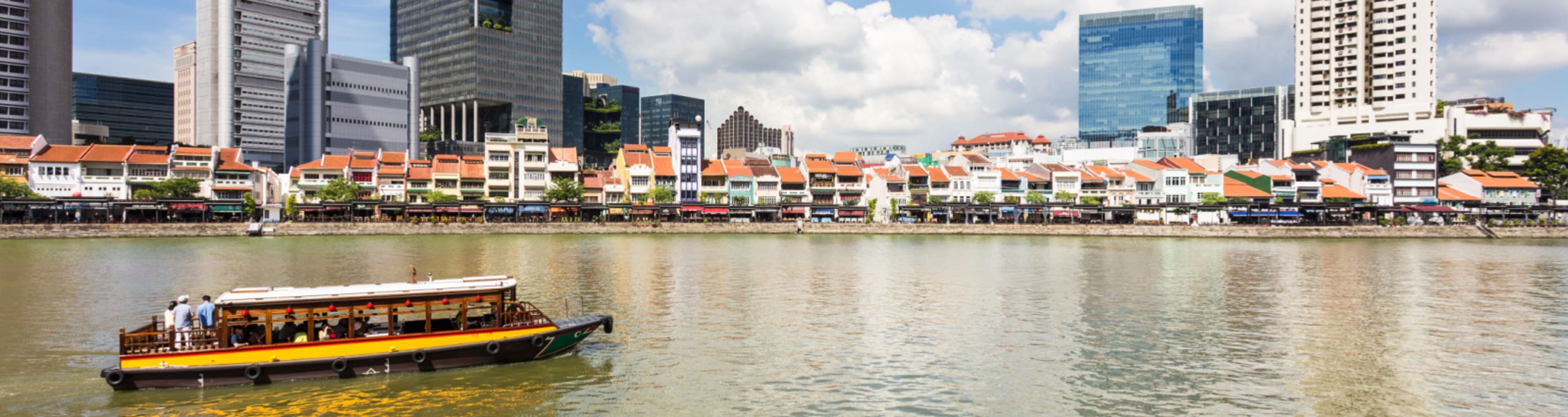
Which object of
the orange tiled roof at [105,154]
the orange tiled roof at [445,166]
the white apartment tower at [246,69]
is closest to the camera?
the orange tiled roof at [105,154]

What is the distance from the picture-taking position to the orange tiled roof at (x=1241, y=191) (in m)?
93.6

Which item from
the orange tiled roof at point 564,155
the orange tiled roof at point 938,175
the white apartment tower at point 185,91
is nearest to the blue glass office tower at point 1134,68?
the orange tiled roof at point 938,175

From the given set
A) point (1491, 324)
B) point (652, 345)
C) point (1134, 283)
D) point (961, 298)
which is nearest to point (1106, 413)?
point (652, 345)

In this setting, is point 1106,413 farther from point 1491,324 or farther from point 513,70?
point 513,70

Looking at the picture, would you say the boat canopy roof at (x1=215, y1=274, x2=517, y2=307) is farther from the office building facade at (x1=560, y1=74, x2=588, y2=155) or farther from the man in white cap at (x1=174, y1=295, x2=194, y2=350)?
the office building facade at (x1=560, y1=74, x2=588, y2=155)

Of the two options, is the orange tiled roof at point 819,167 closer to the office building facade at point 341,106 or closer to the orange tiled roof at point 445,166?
the orange tiled roof at point 445,166

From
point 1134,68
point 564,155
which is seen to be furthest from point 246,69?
point 1134,68

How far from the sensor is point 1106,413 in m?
16.7

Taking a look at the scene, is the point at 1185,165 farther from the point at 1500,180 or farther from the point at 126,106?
the point at 126,106

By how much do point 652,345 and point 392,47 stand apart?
158 m

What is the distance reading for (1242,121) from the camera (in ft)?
498

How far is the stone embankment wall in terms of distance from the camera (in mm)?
72750

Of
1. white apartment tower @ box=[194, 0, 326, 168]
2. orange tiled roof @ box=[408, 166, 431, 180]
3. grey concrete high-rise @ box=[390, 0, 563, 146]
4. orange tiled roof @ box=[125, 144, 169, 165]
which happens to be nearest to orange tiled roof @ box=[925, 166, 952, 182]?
orange tiled roof @ box=[408, 166, 431, 180]

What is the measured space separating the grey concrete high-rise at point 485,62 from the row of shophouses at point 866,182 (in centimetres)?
4527
